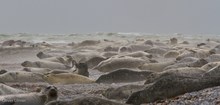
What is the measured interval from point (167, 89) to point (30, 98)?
1788 millimetres

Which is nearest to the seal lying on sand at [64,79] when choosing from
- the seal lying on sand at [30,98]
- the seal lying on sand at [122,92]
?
the seal lying on sand at [122,92]

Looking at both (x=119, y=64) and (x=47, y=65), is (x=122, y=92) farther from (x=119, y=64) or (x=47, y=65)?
(x=47, y=65)

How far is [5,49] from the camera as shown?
2202 cm

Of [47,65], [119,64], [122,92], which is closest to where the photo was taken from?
[122,92]

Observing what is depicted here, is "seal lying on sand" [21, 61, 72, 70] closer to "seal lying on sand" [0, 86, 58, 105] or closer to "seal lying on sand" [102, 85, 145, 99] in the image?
"seal lying on sand" [102, 85, 145, 99]

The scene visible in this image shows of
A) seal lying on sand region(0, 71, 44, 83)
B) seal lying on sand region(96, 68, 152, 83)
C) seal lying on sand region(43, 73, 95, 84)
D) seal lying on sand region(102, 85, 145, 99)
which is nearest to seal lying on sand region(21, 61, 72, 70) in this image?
seal lying on sand region(0, 71, 44, 83)

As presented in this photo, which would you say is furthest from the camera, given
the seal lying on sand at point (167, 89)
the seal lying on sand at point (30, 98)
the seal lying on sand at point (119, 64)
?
the seal lying on sand at point (119, 64)

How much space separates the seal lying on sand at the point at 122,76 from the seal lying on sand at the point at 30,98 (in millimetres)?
3996

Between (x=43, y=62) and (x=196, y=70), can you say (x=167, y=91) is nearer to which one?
(x=196, y=70)

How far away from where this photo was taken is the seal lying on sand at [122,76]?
10.1 meters

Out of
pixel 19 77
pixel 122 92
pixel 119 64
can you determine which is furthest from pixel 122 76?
pixel 122 92

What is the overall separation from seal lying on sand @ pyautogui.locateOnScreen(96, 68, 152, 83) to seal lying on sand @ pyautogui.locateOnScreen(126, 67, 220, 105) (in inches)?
158

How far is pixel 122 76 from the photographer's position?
1025 cm

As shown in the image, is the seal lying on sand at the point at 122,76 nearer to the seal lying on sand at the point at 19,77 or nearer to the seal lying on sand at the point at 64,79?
the seal lying on sand at the point at 64,79
